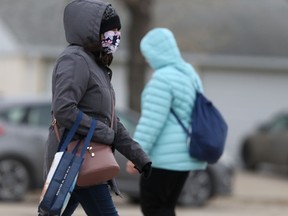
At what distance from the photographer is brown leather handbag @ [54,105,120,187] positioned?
4957 mm

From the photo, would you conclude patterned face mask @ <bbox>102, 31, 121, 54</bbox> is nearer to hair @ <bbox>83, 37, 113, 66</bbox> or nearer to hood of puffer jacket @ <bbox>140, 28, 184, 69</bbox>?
hair @ <bbox>83, 37, 113, 66</bbox>

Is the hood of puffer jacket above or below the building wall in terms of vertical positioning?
above

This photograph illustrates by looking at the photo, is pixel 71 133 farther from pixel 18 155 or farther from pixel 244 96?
pixel 244 96

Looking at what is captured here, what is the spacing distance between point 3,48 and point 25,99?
31.5 ft

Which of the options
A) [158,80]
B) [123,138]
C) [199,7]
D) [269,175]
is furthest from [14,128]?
A: [199,7]

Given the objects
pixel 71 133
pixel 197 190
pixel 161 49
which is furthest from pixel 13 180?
pixel 71 133

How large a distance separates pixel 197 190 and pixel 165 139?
22.2 feet

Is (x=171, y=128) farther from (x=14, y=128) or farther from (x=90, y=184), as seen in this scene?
(x=14, y=128)

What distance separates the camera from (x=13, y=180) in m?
12.7

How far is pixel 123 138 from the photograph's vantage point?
17.4ft

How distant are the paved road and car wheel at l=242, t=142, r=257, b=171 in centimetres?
124

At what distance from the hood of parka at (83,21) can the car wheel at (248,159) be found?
1679 centimetres

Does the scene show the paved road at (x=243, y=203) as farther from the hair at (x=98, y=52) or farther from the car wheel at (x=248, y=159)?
the hair at (x=98, y=52)

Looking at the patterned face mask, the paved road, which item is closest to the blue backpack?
the patterned face mask
